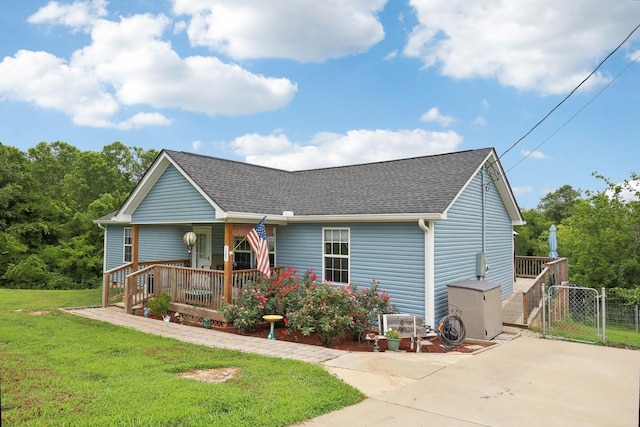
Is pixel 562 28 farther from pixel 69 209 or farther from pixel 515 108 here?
pixel 69 209

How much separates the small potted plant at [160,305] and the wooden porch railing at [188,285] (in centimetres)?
30

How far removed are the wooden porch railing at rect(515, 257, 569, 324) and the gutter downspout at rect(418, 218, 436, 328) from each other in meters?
2.98

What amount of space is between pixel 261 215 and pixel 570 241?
21.4m

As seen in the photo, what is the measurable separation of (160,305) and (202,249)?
3558mm

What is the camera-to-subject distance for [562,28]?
9.76 meters

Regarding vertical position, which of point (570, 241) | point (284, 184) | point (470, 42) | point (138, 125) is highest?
point (138, 125)

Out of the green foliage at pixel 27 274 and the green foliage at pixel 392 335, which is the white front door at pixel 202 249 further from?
the green foliage at pixel 27 274

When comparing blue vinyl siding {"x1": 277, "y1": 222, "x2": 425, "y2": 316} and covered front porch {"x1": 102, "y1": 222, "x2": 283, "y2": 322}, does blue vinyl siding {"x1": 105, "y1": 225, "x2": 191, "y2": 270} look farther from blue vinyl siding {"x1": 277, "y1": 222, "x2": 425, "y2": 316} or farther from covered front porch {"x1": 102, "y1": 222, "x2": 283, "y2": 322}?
blue vinyl siding {"x1": 277, "y1": 222, "x2": 425, "y2": 316}

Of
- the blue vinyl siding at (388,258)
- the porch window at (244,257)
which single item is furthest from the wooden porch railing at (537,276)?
the porch window at (244,257)

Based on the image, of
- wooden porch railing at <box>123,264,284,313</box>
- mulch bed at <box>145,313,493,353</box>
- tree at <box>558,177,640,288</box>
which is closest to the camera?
mulch bed at <box>145,313,493,353</box>

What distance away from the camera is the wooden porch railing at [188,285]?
37.0 feet

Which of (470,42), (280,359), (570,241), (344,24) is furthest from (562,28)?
(570,241)

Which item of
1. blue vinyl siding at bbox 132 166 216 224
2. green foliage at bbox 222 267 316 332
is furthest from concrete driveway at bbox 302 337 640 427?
blue vinyl siding at bbox 132 166 216 224

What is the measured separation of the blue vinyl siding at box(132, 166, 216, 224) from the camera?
11.7 m
